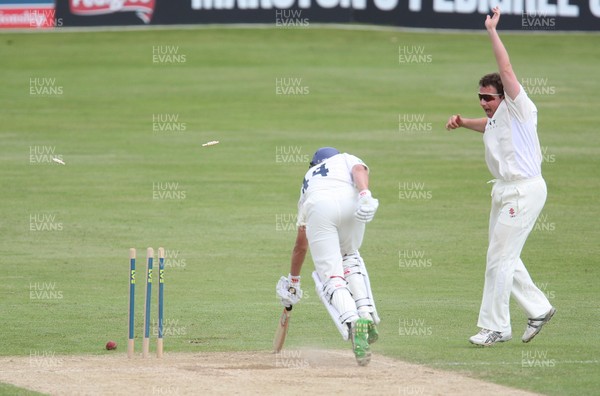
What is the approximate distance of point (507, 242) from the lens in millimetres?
11547

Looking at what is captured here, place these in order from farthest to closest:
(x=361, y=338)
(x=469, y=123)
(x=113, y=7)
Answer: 1. (x=113, y=7)
2. (x=469, y=123)
3. (x=361, y=338)

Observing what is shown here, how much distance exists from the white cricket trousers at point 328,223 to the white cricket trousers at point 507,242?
150 cm

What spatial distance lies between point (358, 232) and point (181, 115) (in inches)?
765

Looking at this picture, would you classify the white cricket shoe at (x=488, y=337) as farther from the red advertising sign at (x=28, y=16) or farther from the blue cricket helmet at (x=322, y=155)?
the red advertising sign at (x=28, y=16)

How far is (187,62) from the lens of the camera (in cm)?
3612

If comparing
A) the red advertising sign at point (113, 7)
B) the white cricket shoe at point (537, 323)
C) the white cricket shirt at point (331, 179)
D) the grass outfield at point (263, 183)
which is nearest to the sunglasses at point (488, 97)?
the white cricket shirt at point (331, 179)

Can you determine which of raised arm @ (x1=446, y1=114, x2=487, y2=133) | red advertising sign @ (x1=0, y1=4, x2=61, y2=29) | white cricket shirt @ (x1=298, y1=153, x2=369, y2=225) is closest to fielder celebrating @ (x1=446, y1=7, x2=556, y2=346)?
raised arm @ (x1=446, y1=114, x2=487, y2=133)

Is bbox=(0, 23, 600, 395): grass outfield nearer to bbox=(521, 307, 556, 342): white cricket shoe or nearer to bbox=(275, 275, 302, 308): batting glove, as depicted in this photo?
bbox=(521, 307, 556, 342): white cricket shoe

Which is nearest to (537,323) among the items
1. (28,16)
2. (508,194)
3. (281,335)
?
(508,194)

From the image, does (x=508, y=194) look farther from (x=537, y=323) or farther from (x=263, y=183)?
(x=263, y=183)

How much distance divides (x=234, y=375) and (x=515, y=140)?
348cm

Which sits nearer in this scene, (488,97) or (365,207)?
(365,207)

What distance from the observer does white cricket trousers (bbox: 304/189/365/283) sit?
10969mm

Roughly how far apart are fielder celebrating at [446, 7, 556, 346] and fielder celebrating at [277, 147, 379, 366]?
1.25m
